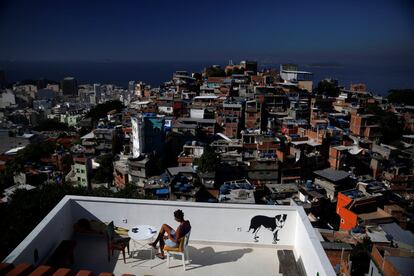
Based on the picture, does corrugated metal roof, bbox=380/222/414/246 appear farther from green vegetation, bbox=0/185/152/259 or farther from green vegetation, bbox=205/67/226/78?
green vegetation, bbox=205/67/226/78

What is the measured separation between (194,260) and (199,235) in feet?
1.00

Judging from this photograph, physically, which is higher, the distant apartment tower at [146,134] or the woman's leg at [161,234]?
the woman's leg at [161,234]

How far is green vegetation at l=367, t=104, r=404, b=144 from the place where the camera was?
78.7ft

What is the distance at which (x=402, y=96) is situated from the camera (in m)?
33.1

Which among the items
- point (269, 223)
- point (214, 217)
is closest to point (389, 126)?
point (269, 223)

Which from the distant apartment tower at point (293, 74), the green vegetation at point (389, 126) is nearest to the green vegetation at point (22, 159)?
the green vegetation at point (389, 126)

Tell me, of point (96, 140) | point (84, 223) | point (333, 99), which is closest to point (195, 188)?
point (96, 140)

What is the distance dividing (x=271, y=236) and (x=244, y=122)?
20.4 m

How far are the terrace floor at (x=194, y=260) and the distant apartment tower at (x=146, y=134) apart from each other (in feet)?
49.6

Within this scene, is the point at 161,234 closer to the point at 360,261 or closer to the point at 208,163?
the point at 360,261

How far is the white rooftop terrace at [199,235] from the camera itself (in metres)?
2.79

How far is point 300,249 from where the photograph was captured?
292 cm

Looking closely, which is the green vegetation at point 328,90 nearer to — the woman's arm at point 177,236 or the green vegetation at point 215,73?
the green vegetation at point 215,73

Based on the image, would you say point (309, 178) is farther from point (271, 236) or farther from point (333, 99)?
point (271, 236)
